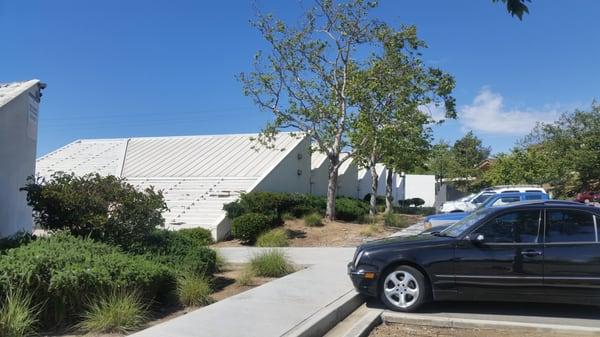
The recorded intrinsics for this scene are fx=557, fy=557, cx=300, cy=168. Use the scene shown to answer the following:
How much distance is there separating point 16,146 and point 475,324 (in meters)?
9.23

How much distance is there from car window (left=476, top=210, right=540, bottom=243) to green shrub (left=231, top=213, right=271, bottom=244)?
10731mm

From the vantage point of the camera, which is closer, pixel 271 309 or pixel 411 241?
pixel 271 309

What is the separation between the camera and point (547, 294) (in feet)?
24.1

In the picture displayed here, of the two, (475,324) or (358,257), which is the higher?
(358,257)

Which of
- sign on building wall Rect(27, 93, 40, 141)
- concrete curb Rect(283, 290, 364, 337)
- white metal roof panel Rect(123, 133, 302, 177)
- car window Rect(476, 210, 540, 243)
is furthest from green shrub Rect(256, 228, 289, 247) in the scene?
car window Rect(476, 210, 540, 243)

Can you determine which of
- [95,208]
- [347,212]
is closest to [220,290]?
[95,208]

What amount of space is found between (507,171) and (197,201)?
33.0 metres

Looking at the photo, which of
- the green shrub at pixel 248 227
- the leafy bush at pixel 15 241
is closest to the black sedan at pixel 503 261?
the leafy bush at pixel 15 241

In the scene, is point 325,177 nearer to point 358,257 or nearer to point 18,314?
point 358,257

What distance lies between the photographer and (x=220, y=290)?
30.0ft

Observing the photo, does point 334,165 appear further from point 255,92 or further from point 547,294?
point 547,294

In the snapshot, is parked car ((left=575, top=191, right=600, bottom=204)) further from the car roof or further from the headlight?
the headlight

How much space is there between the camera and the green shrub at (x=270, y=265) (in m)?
10.3

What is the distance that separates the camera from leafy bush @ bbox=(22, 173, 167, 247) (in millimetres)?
8758
